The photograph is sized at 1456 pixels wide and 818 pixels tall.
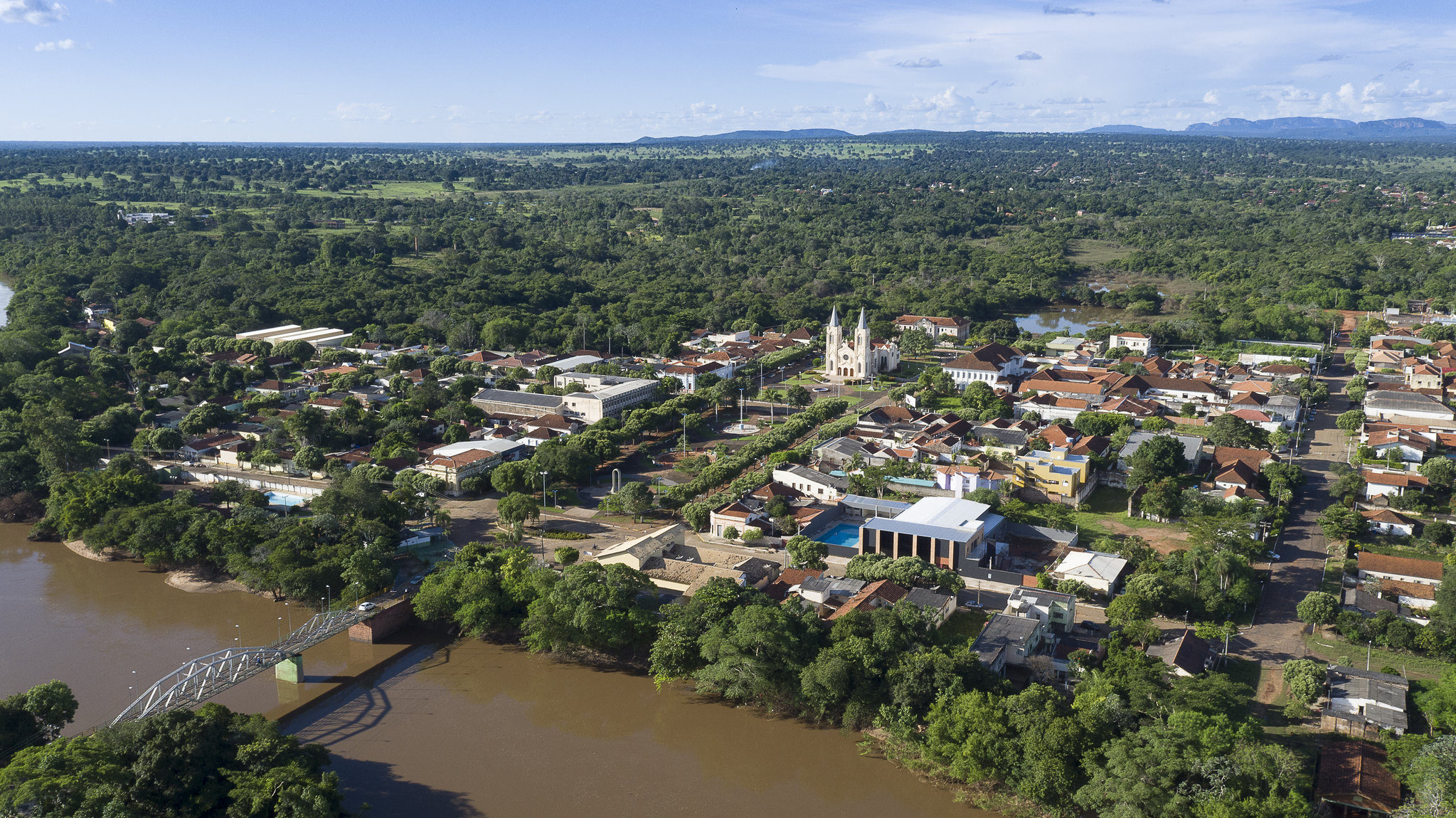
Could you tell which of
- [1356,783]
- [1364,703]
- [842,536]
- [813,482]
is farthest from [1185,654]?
[813,482]

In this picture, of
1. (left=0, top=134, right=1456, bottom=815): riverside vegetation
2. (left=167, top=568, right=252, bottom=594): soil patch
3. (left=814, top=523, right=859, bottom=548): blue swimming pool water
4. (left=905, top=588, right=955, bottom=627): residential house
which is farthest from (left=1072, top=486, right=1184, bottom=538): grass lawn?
(left=167, top=568, right=252, bottom=594): soil patch

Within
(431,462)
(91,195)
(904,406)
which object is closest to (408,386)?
(431,462)

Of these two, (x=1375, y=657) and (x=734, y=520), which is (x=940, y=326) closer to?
(x=734, y=520)

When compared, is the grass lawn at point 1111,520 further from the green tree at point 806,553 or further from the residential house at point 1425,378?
the residential house at point 1425,378

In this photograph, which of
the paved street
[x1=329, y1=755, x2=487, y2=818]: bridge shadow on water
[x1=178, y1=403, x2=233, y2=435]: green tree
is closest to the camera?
[x1=329, y1=755, x2=487, y2=818]: bridge shadow on water

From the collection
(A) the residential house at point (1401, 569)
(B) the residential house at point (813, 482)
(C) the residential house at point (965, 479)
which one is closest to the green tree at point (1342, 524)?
(A) the residential house at point (1401, 569)

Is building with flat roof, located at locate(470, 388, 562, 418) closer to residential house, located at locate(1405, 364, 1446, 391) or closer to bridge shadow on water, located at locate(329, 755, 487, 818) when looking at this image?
bridge shadow on water, located at locate(329, 755, 487, 818)
